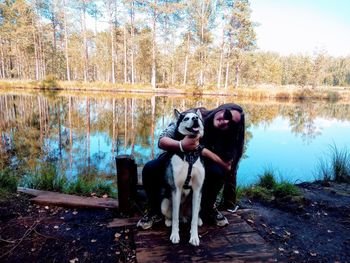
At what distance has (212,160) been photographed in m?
2.56

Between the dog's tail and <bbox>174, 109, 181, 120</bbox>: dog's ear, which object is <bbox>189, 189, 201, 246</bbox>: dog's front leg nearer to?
the dog's tail

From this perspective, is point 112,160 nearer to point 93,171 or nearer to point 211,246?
point 93,171

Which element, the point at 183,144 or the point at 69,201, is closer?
the point at 183,144

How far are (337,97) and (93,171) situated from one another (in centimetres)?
3716

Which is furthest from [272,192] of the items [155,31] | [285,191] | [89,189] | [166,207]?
[155,31]

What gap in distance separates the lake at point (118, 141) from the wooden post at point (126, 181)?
2.74 meters

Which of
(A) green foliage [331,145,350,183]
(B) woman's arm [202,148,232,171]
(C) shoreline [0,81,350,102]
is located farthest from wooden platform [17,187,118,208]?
(C) shoreline [0,81,350,102]

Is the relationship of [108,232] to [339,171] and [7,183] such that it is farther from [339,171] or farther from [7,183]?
[339,171]

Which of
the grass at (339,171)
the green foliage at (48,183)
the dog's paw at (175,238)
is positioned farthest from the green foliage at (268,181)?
the green foliage at (48,183)

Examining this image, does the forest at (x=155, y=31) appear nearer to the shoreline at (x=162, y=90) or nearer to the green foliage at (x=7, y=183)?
the shoreline at (x=162, y=90)

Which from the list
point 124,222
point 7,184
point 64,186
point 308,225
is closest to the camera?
point 124,222

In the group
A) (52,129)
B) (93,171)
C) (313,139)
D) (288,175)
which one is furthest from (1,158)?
(313,139)

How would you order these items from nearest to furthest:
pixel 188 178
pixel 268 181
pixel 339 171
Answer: pixel 188 178
pixel 268 181
pixel 339 171

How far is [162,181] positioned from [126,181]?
668 millimetres
